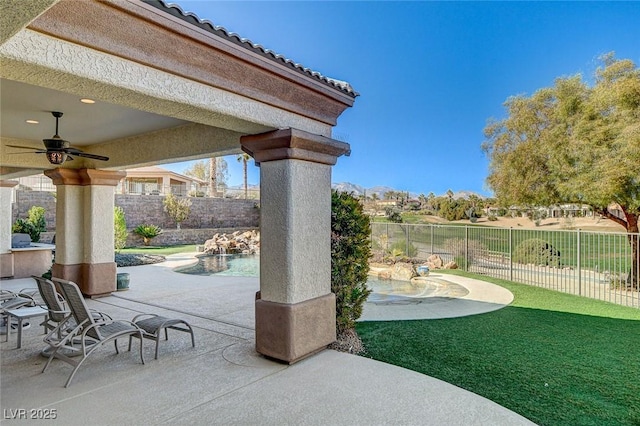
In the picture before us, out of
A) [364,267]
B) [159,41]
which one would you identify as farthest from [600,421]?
[159,41]

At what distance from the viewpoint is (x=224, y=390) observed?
173 inches

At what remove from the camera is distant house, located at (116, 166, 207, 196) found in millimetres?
31406

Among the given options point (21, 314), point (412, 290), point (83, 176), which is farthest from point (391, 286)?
point (21, 314)

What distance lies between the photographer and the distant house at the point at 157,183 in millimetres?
31406

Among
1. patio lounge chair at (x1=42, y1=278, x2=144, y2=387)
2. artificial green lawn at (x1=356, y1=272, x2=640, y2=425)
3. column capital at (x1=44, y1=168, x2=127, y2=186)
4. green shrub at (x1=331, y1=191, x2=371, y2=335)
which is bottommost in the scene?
artificial green lawn at (x1=356, y1=272, x2=640, y2=425)

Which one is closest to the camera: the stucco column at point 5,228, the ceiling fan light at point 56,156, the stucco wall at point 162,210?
the ceiling fan light at point 56,156

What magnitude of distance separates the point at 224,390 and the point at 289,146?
3229 millimetres

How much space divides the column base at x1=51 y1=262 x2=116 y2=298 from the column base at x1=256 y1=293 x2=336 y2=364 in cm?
614

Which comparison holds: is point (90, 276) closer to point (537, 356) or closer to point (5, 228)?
point (5, 228)

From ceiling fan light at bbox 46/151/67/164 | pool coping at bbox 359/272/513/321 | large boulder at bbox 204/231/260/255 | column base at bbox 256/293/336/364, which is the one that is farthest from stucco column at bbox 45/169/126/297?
large boulder at bbox 204/231/260/255

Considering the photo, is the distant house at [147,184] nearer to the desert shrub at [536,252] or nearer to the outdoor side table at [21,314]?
the outdoor side table at [21,314]

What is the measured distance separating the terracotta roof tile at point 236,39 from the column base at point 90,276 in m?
7.72

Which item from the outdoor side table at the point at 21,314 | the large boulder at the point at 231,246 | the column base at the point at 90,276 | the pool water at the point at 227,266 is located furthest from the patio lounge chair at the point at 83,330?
the large boulder at the point at 231,246

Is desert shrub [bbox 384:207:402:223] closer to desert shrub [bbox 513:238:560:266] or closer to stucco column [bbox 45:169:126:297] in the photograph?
desert shrub [bbox 513:238:560:266]
